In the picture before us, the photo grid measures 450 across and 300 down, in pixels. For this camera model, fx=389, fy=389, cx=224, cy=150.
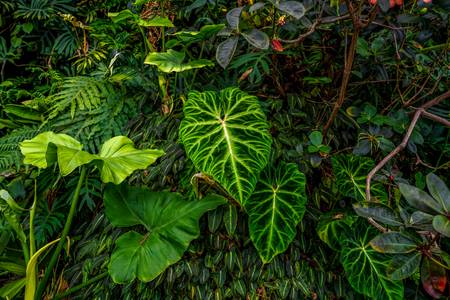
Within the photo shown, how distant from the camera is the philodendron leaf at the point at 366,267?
132 cm

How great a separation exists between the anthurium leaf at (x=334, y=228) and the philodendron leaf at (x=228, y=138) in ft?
1.27

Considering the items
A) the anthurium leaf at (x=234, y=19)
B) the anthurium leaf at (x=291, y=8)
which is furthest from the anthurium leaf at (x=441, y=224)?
the anthurium leaf at (x=234, y=19)

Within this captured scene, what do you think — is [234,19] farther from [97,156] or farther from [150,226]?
[150,226]

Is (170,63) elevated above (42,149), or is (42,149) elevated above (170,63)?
(170,63)

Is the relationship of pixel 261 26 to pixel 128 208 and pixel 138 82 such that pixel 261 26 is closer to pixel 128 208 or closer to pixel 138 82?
pixel 138 82

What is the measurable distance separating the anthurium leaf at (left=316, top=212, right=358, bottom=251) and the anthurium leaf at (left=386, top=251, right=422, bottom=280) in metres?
0.40

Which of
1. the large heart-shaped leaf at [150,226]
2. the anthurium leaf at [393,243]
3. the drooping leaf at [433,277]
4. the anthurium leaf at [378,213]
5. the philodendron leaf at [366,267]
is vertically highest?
the anthurium leaf at [393,243]

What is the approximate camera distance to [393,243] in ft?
3.41

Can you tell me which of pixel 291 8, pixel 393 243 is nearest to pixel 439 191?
pixel 393 243

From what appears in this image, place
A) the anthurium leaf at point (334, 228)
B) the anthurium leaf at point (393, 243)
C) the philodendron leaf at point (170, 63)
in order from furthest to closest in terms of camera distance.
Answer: the philodendron leaf at point (170, 63)
the anthurium leaf at point (334, 228)
the anthurium leaf at point (393, 243)

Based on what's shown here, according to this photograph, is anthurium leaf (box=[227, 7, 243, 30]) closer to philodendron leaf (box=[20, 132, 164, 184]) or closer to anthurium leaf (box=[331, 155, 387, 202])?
philodendron leaf (box=[20, 132, 164, 184])

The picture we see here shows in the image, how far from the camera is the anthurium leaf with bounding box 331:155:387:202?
1.50m

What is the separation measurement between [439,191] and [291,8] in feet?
2.29

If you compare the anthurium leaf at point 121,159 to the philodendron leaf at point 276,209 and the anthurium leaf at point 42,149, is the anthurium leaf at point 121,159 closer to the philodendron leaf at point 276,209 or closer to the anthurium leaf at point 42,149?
the anthurium leaf at point 42,149
